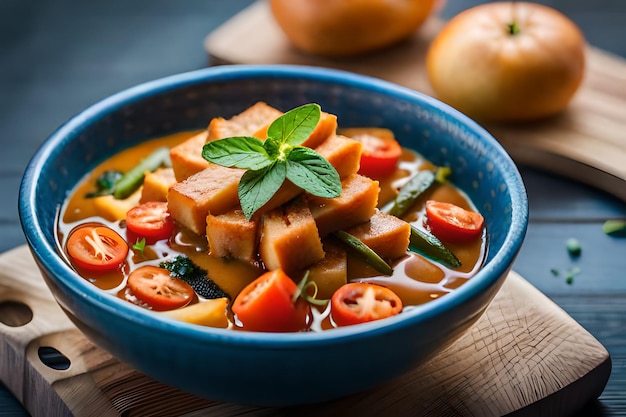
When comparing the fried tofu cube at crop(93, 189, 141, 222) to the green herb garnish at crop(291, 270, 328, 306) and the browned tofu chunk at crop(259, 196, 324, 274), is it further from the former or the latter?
the green herb garnish at crop(291, 270, 328, 306)

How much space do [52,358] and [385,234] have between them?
1.31 metres

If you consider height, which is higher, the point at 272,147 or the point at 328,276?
the point at 272,147

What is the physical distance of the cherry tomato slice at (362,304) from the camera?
2547 mm

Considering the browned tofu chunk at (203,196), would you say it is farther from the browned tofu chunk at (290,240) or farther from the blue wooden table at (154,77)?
the blue wooden table at (154,77)

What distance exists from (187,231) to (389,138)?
1.02 metres

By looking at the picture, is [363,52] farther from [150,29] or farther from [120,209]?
[120,209]

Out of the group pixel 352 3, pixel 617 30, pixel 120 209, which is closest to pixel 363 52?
pixel 352 3

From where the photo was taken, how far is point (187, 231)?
116 inches

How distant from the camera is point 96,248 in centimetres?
287

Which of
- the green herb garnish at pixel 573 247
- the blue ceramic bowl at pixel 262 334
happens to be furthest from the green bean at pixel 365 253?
the green herb garnish at pixel 573 247

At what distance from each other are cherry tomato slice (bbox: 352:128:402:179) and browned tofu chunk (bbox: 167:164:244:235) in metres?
0.65

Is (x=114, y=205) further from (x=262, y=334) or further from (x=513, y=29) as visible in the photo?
(x=513, y=29)

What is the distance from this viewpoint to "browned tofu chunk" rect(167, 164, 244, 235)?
9.02ft

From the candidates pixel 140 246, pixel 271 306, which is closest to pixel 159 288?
pixel 140 246
